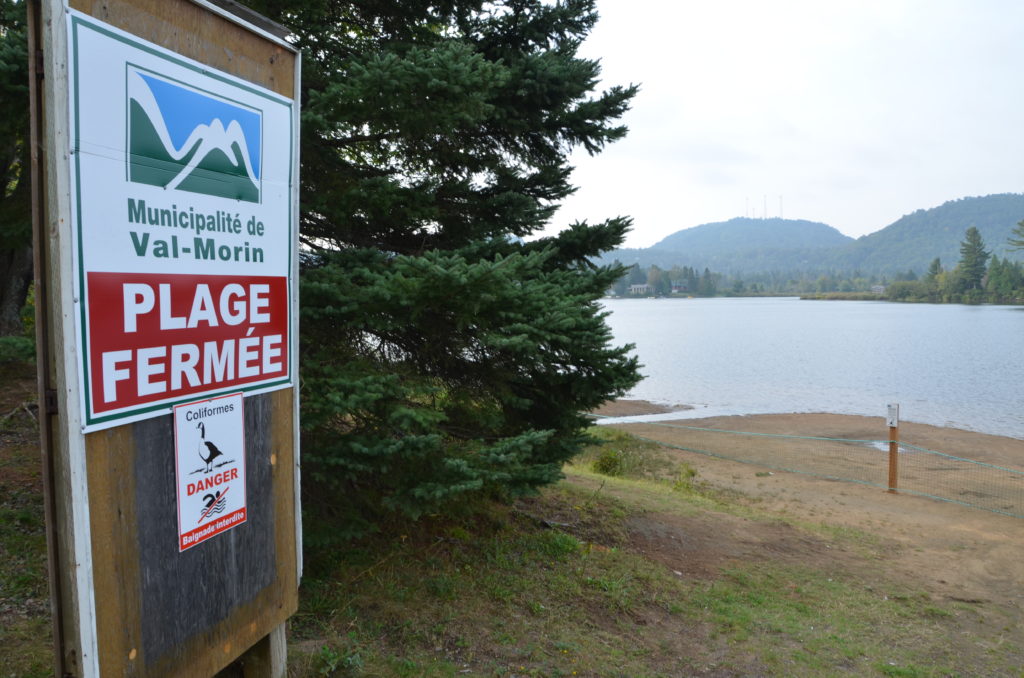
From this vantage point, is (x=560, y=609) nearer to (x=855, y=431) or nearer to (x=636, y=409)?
(x=855, y=431)

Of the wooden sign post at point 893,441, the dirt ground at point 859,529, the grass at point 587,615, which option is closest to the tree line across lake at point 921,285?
the dirt ground at point 859,529

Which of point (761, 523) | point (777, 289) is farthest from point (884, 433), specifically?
point (777, 289)

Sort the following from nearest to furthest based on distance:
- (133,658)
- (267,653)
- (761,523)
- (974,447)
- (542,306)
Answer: (133,658), (267,653), (542,306), (761,523), (974,447)

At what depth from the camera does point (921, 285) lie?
137875mm

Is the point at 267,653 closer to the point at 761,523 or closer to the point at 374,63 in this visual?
the point at 374,63

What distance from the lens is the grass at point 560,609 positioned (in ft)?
13.9

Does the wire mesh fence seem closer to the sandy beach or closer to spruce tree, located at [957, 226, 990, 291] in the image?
the sandy beach

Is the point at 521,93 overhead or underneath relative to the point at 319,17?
underneath

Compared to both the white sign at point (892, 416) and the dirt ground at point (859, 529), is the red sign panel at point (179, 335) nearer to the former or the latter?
the dirt ground at point (859, 529)

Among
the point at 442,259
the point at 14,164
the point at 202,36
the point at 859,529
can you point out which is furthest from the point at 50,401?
the point at 859,529

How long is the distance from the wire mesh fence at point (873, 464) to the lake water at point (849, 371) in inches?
294

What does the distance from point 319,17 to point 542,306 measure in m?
3.42

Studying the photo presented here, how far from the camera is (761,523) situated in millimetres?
9219

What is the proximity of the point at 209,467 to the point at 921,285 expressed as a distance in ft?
514
